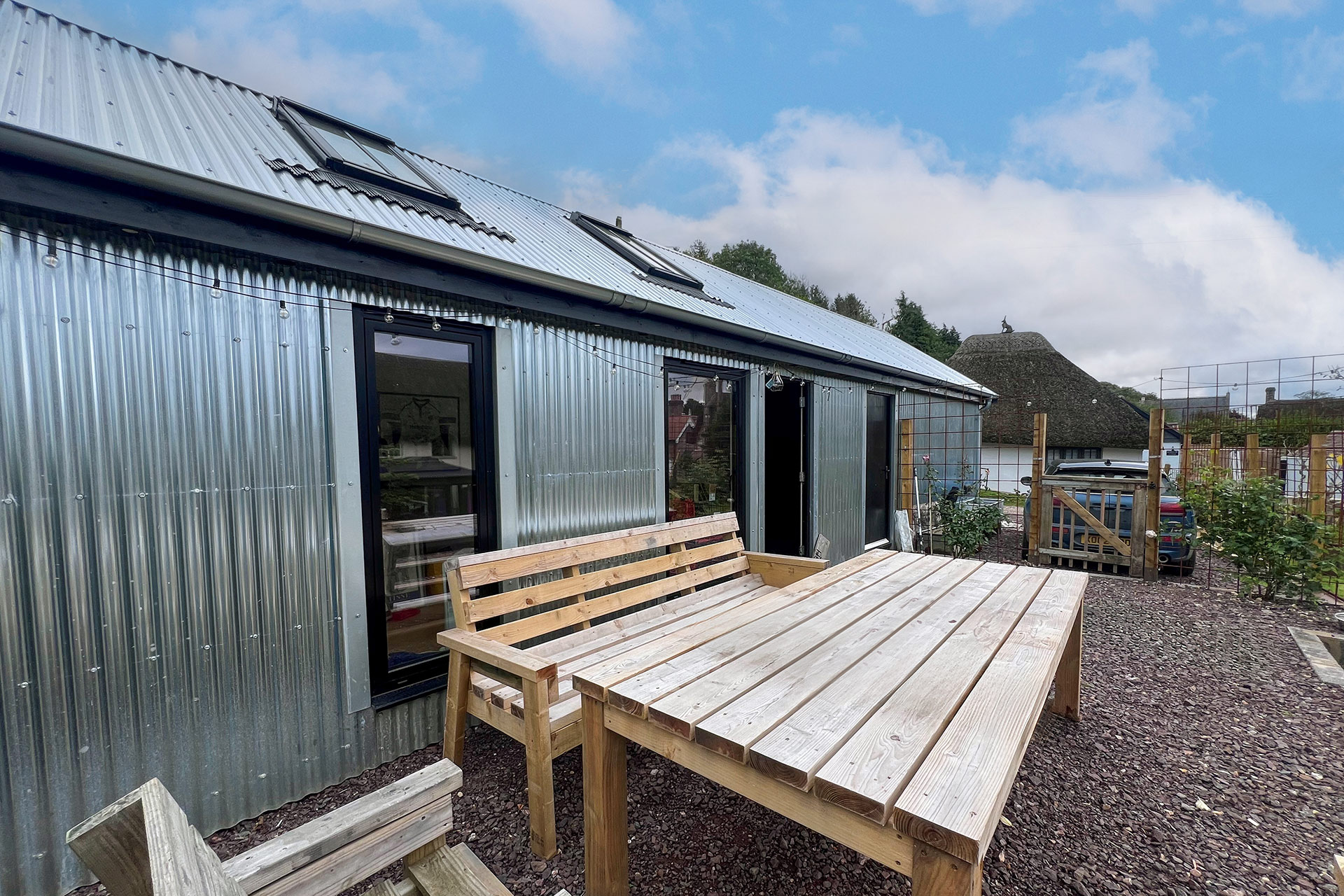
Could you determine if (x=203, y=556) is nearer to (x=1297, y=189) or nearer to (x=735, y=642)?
(x=735, y=642)

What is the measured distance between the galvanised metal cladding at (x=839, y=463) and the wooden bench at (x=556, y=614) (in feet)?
6.90

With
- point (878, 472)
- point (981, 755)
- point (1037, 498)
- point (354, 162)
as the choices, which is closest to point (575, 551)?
point (981, 755)

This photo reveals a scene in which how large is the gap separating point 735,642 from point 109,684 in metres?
2.31

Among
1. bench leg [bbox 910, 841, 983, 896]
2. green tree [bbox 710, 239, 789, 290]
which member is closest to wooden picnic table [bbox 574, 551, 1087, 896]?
bench leg [bbox 910, 841, 983, 896]

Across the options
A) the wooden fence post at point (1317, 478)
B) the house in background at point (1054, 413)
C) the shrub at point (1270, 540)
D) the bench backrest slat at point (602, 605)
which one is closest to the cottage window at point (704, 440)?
the bench backrest slat at point (602, 605)

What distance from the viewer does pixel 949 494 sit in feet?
28.2

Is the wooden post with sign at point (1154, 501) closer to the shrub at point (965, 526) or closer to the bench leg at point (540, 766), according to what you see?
the shrub at point (965, 526)

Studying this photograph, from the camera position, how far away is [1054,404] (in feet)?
65.6

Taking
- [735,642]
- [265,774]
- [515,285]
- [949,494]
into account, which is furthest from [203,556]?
[949,494]

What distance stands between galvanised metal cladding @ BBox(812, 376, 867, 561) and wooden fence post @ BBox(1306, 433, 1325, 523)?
4398mm

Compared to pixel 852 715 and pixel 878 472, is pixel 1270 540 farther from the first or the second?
pixel 852 715

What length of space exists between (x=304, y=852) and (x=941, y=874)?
4.27 feet

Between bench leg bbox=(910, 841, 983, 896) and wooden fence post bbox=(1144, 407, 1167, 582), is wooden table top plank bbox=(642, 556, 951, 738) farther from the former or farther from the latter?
wooden fence post bbox=(1144, 407, 1167, 582)

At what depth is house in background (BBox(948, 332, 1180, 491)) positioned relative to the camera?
62.9 ft
